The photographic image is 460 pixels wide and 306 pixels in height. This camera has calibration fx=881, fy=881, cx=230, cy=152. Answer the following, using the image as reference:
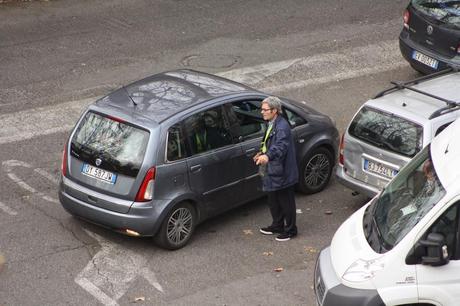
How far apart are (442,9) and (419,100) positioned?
426cm

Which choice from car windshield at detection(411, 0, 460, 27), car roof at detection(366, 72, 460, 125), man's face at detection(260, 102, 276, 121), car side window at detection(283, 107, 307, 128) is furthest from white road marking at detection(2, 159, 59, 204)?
car windshield at detection(411, 0, 460, 27)

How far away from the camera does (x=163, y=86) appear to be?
35.4 ft

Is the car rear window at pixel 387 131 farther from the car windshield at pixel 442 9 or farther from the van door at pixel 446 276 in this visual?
the car windshield at pixel 442 9

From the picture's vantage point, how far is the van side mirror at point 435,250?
286 inches

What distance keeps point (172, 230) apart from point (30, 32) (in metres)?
8.69

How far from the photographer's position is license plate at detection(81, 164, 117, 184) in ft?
32.6

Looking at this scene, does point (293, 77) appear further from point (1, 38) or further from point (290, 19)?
point (1, 38)

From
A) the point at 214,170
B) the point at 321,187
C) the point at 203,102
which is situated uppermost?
the point at 203,102

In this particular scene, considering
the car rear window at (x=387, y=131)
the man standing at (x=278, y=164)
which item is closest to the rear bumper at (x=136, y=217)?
the man standing at (x=278, y=164)

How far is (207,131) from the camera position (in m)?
10.4

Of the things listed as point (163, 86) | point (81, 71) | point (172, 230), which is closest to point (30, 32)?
point (81, 71)

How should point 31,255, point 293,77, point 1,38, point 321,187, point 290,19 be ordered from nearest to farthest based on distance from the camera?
point 31,255, point 321,187, point 293,77, point 1,38, point 290,19

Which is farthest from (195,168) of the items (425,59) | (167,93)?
(425,59)

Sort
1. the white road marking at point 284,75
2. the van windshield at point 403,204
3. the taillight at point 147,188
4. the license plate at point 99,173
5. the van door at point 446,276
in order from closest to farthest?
the van door at point 446,276 < the van windshield at point 403,204 < the taillight at point 147,188 < the license plate at point 99,173 < the white road marking at point 284,75
